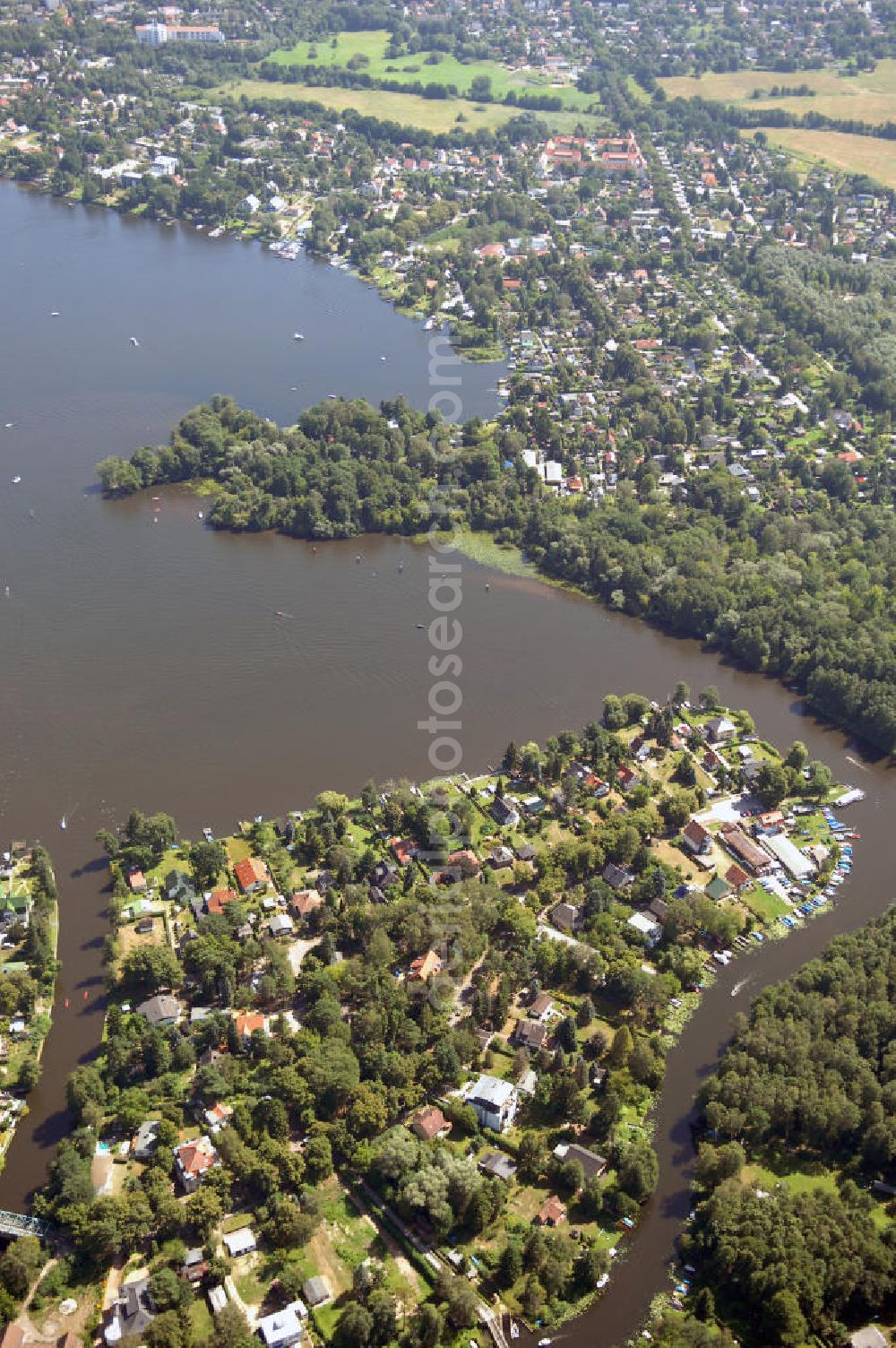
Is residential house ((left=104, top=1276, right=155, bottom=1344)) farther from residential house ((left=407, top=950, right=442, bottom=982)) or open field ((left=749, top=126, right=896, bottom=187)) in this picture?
open field ((left=749, top=126, right=896, bottom=187))

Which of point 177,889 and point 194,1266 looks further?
point 177,889

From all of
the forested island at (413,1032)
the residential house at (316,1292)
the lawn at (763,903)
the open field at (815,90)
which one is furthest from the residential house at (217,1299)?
the open field at (815,90)

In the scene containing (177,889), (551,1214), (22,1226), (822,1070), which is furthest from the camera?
(177,889)

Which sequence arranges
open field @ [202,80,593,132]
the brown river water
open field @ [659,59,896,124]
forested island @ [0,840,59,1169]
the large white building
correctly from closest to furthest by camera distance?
forested island @ [0,840,59,1169], the brown river water, open field @ [202,80,593,132], open field @ [659,59,896,124], the large white building

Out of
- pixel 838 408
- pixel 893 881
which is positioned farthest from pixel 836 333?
pixel 893 881

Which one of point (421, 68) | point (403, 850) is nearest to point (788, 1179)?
point (403, 850)

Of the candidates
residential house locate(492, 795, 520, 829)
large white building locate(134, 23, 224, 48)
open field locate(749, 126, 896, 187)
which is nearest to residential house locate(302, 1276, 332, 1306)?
residential house locate(492, 795, 520, 829)

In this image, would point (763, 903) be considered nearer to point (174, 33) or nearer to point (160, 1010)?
point (160, 1010)
